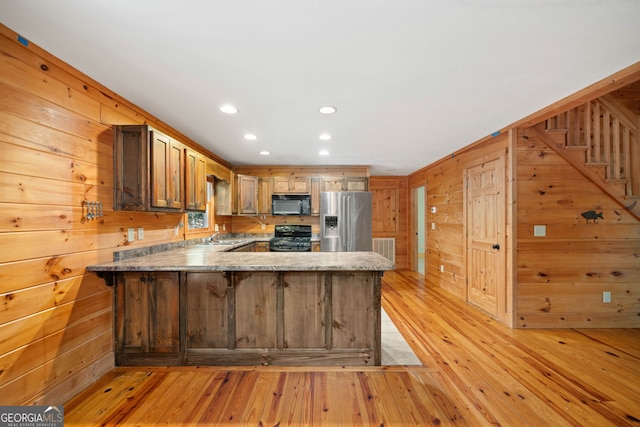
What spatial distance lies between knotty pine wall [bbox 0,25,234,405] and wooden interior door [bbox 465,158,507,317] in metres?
4.25

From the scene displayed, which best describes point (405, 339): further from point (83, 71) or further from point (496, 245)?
point (83, 71)

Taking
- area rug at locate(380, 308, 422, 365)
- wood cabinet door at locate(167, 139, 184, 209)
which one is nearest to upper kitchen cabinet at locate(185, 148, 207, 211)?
wood cabinet door at locate(167, 139, 184, 209)

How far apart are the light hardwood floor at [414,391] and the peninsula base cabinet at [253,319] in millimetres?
107

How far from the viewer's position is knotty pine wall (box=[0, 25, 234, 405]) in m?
1.54

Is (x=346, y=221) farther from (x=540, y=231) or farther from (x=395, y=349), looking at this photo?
(x=540, y=231)

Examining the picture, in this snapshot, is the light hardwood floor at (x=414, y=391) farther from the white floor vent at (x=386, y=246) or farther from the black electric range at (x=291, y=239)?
the white floor vent at (x=386, y=246)

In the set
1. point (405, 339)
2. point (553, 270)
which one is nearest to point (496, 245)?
point (553, 270)

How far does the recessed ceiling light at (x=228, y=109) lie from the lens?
250 centimetres

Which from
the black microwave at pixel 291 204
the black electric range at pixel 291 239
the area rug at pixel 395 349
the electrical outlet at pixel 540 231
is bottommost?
the area rug at pixel 395 349

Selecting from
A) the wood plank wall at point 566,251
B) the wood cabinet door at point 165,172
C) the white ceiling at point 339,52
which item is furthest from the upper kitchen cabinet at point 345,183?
the wood cabinet door at point 165,172

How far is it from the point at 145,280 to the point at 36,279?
70 centimetres

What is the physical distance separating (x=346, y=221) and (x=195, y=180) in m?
2.68

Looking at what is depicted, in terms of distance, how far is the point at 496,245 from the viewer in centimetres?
335

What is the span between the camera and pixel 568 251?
3062mm
